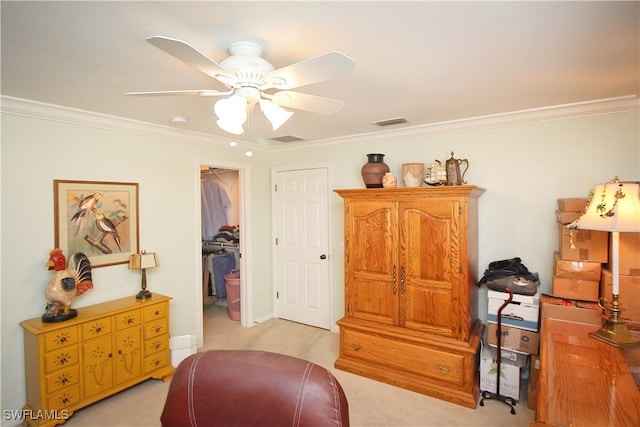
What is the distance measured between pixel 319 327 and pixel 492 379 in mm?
2095

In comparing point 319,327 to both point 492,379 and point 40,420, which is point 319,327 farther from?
point 40,420

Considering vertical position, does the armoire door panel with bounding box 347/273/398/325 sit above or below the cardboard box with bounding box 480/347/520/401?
above

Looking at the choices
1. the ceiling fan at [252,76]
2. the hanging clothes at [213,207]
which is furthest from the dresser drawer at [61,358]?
the hanging clothes at [213,207]

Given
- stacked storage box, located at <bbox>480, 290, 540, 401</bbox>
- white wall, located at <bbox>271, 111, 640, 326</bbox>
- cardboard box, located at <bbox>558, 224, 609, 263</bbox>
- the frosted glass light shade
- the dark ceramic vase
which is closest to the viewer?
the frosted glass light shade

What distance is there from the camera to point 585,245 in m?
2.40

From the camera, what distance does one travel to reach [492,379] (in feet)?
8.82

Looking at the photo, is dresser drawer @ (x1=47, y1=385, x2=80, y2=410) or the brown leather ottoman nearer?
the brown leather ottoman

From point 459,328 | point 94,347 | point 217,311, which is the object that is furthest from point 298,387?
point 217,311

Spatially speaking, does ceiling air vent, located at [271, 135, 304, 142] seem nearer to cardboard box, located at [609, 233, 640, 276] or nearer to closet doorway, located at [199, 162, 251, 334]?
closet doorway, located at [199, 162, 251, 334]

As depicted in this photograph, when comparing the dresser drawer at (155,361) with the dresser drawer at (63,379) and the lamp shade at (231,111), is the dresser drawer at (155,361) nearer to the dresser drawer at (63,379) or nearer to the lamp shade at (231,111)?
the dresser drawer at (63,379)

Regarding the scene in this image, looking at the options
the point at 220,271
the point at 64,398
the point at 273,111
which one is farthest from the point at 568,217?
the point at 220,271

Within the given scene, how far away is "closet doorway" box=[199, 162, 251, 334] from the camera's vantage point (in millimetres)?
4297

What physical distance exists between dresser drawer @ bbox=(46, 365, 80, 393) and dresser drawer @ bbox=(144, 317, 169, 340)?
1.72 feet

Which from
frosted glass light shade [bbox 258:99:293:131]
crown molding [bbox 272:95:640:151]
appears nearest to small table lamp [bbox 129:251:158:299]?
frosted glass light shade [bbox 258:99:293:131]
